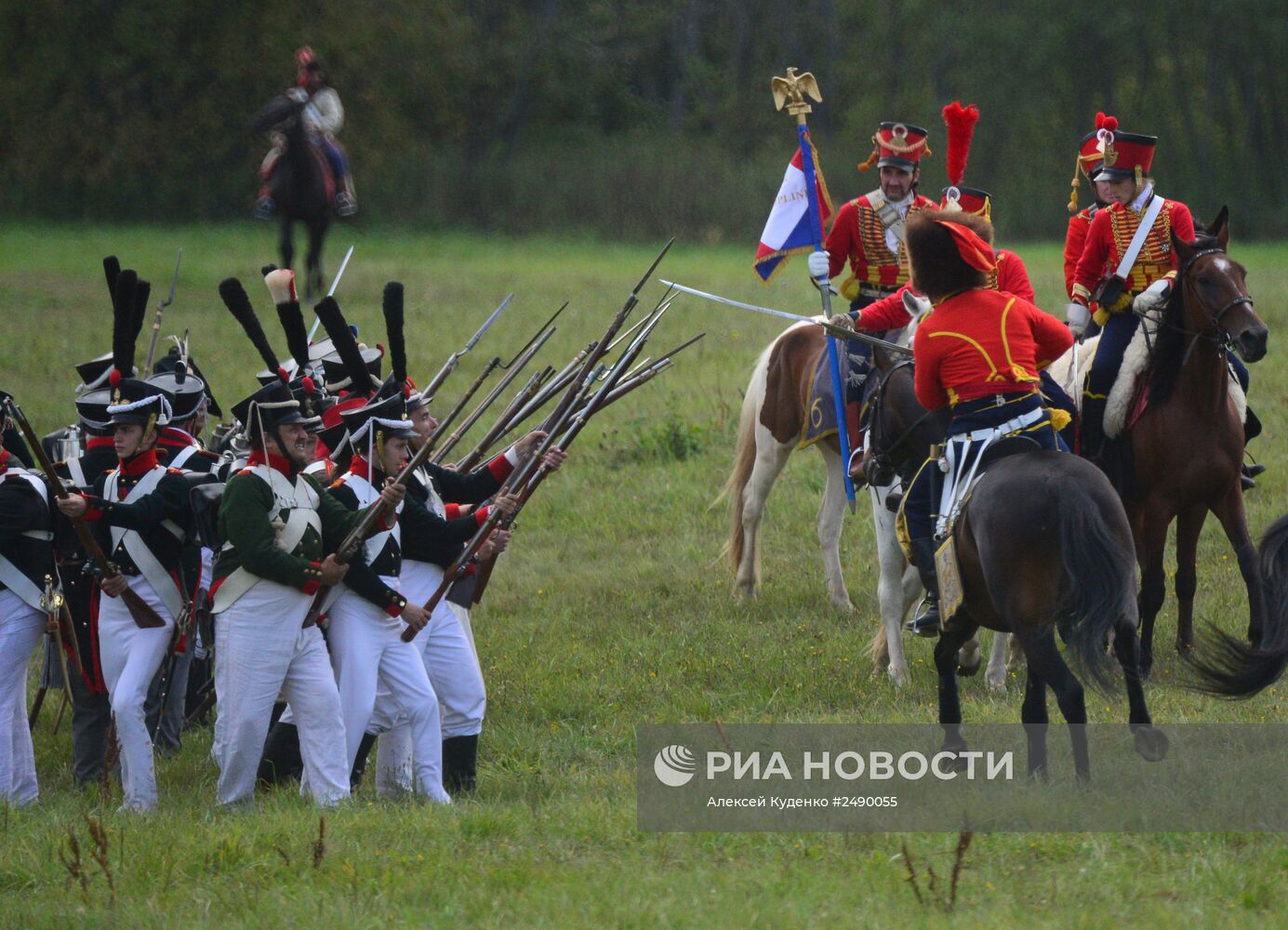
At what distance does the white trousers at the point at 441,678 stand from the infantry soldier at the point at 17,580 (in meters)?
1.59

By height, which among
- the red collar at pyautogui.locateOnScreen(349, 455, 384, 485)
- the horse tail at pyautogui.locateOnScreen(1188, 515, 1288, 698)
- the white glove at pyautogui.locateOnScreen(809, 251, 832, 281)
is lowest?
the horse tail at pyautogui.locateOnScreen(1188, 515, 1288, 698)

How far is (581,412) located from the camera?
26.3 feet

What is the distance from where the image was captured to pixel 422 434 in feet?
26.0

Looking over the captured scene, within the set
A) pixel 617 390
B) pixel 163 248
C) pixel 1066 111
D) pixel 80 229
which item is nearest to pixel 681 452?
pixel 617 390

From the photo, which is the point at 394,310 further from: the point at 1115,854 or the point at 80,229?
the point at 80,229

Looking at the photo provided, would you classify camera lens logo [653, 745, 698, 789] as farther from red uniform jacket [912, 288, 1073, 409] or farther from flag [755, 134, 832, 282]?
flag [755, 134, 832, 282]

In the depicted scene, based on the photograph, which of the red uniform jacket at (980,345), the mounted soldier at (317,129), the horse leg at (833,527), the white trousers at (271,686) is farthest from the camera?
the mounted soldier at (317,129)

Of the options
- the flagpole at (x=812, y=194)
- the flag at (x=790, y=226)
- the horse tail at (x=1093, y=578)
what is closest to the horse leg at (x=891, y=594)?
the flagpole at (x=812, y=194)

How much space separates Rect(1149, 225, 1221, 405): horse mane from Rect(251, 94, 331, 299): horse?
12.8 m

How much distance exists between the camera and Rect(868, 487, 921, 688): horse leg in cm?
938

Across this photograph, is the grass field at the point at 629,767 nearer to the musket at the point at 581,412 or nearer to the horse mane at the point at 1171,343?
the musket at the point at 581,412

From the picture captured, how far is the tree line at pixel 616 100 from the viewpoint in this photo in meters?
35.2

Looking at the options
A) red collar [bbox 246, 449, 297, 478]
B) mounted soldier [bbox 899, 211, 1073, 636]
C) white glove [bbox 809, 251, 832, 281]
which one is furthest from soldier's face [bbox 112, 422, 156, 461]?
white glove [bbox 809, 251, 832, 281]

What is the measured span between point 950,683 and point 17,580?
4.03 m
